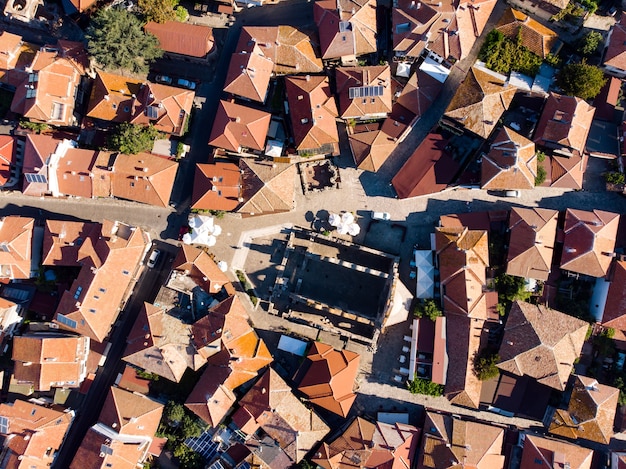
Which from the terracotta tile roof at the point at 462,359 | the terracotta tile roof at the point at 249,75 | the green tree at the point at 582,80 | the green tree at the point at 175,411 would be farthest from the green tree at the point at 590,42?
the green tree at the point at 175,411

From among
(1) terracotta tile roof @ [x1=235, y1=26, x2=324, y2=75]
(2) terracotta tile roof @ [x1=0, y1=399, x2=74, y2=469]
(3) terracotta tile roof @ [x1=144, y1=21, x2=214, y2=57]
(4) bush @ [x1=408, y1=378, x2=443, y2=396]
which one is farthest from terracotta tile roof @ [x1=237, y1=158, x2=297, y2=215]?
(2) terracotta tile roof @ [x1=0, y1=399, x2=74, y2=469]

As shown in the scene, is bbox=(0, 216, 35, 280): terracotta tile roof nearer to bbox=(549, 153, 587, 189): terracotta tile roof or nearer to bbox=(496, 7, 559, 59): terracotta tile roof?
bbox=(496, 7, 559, 59): terracotta tile roof

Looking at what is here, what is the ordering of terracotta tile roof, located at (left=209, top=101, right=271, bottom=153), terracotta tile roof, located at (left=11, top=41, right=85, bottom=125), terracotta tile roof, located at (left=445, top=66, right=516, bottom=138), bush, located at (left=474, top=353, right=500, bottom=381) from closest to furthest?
terracotta tile roof, located at (left=445, top=66, right=516, bottom=138), bush, located at (left=474, top=353, right=500, bottom=381), terracotta tile roof, located at (left=11, top=41, right=85, bottom=125), terracotta tile roof, located at (left=209, top=101, right=271, bottom=153)

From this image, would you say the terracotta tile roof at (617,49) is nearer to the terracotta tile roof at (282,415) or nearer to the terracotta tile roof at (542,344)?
the terracotta tile roof at (542,344)

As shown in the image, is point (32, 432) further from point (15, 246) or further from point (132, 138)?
point (132, 138)

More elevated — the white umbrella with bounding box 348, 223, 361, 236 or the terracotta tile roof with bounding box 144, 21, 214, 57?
the terracotta tile roof with bounding box 144, 21, 214, 57
